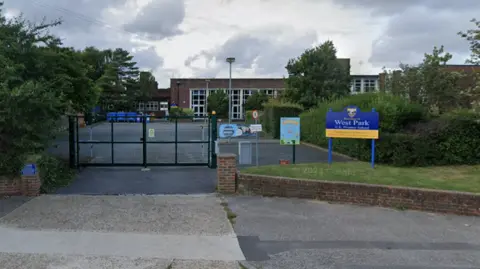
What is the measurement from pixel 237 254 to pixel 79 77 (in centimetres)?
1348

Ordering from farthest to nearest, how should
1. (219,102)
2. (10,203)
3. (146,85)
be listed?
(146,85)
(219,102)
(10,203)

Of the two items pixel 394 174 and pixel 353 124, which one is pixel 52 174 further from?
pixel 394 174

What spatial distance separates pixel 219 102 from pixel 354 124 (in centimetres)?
5727

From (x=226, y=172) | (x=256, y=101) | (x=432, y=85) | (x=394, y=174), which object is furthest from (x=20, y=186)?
(x=256, y=101)

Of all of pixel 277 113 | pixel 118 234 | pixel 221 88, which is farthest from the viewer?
pixel 221 88

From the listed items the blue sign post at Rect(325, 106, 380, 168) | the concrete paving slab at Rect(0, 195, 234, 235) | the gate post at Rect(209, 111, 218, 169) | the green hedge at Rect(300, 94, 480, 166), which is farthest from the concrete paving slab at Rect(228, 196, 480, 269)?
the green hedge at Rect(300, 94, 480, 166)

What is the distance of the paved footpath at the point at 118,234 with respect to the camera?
563cm

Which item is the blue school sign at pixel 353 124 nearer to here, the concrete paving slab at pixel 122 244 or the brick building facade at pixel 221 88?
the concrete paving slab at pixel 122 244

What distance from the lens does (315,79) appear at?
36.2m

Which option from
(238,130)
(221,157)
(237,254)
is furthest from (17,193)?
(238,130)

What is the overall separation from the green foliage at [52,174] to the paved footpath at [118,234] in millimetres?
934

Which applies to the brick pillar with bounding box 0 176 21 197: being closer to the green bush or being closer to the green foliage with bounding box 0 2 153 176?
the green foliage with bounding box 0 2 153 176

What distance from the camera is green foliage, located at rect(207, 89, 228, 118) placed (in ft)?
224

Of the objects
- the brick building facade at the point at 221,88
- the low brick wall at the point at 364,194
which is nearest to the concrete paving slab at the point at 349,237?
the low brick wall at the point at 364,194
